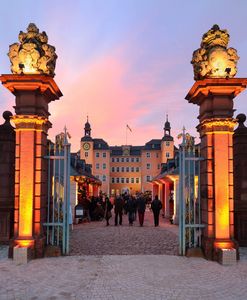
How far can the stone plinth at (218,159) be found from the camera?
9141mm

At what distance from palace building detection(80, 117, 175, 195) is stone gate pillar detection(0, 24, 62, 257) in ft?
240

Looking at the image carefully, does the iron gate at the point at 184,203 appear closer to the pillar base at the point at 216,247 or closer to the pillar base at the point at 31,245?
the pillar base at the point at 216,247

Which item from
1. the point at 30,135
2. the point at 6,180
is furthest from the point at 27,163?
the point at 6,180

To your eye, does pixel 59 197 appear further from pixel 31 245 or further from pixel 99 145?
pixel 99 145

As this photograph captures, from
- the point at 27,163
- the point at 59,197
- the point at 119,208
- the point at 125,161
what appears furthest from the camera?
the point at 125,161

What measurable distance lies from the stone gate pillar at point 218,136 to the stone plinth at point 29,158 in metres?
4.06

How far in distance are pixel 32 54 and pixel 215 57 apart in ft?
15.1

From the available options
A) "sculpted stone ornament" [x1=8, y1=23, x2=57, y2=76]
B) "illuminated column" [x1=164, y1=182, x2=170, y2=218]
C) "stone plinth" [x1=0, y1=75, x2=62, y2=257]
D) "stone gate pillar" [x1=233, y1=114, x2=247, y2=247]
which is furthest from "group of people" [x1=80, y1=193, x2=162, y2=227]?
"sculpted stone ornament" [x1=8, y1=23, x2=57, y2=76]

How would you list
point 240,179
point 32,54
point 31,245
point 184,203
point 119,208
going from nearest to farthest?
point 31,245
point 32,54
point 184,203
point 240,179
point 119,208

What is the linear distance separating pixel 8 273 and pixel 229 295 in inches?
171

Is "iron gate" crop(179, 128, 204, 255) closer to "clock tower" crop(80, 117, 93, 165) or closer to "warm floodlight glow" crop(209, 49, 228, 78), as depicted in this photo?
"warm floodlight glow" crop(209, 49, 228, 78)

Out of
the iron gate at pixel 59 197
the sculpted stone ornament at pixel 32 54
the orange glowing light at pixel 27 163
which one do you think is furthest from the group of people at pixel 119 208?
the sculpted stone ornament at pixel 32 54

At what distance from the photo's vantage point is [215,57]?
9328mm

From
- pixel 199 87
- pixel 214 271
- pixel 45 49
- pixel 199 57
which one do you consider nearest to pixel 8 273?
pixel 214 271
